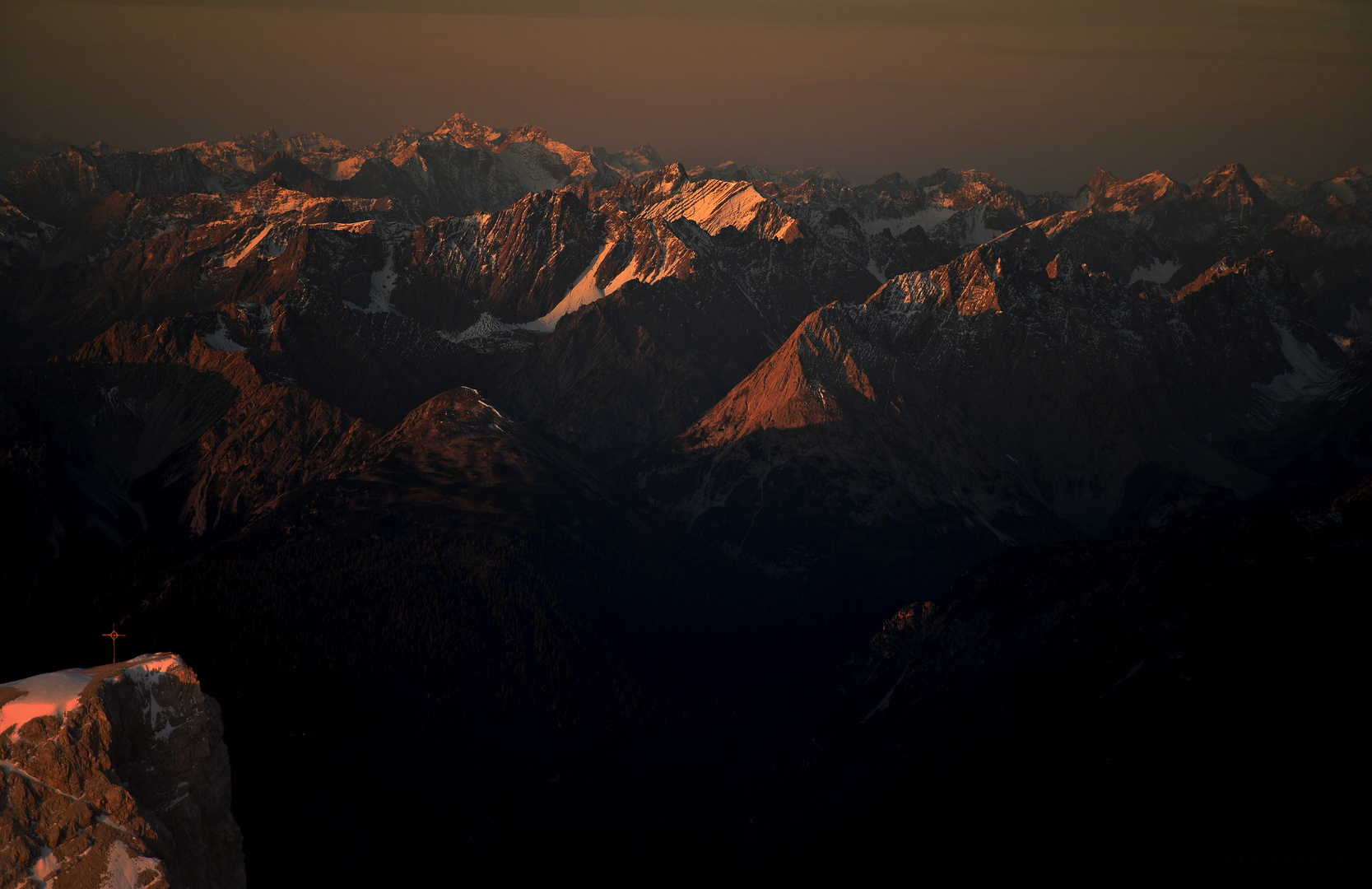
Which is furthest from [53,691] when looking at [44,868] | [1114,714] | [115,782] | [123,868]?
[1114,714]

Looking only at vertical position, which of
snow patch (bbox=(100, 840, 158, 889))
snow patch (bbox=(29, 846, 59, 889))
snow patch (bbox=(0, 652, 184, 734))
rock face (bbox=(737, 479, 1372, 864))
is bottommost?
rock face (bbox=(737, 479, 1372, 864))

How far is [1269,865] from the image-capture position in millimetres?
72125

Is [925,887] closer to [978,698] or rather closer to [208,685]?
[978,698]

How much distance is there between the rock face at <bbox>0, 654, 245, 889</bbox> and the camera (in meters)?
49.8

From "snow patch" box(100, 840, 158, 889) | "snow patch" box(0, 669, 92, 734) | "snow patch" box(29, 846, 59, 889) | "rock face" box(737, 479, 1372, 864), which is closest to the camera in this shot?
"snow patch" box(29, 846, 59, 889)

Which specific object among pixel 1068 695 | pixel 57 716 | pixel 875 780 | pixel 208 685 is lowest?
pixel 208 685

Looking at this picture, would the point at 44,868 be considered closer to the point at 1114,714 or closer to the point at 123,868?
the point at 123,868

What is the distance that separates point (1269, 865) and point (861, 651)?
90466mm

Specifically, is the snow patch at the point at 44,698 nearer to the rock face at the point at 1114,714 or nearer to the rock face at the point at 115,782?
the rock face at the point at 115,782

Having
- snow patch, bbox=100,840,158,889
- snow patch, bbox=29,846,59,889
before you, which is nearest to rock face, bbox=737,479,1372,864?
snow patch, bbox=100,840,158,889

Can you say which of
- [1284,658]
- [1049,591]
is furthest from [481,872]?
[1284,658]

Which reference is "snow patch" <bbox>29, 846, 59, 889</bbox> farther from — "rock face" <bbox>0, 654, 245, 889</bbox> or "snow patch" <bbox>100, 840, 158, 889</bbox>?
"snow patch" <bbox>100, 840, 158, 889</bbox>

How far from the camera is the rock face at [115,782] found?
49750mm

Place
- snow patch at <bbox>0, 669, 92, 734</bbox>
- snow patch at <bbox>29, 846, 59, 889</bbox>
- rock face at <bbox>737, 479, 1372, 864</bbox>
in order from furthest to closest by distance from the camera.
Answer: rock face at <bbox>737, 479, 1372, 864</bbox>, snow patch at <bbox>0, 669, 92, 734</bbox>, snow patch at <bbox>29, 846, 59, 889</bbox>
